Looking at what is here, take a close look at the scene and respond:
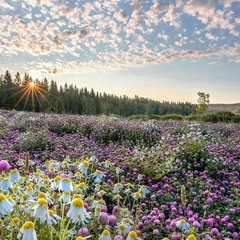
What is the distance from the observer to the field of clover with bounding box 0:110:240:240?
2299 mm

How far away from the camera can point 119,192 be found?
4.71 metres

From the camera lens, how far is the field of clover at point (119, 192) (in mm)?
2299

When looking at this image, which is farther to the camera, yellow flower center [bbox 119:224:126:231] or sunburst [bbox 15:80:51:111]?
sunburst [bbox 15:80:51:111]

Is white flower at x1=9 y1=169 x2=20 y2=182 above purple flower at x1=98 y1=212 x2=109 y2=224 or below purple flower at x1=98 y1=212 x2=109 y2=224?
above

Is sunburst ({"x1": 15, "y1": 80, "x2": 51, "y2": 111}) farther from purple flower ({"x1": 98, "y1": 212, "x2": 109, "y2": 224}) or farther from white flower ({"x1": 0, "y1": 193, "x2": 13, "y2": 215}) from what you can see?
white flower ({"x1": 0, "y1": 193, "x2": 13, "y2": 215})

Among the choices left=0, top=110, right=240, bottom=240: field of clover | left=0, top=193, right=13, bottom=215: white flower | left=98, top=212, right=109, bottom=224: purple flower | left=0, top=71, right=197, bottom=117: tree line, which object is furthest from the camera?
left=0, top=71, right=197, bottom=117: tree line

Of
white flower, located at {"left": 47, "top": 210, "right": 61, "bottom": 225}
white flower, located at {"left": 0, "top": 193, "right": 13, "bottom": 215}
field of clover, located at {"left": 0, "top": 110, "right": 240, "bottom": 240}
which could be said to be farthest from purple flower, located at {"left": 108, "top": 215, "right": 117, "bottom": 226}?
white flower, located at {"left": 0, "top": 193, "right": 13, "bottom": 215}

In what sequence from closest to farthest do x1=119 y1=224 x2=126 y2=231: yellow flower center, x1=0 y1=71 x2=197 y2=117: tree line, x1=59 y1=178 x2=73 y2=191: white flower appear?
1. x1=59 y1=178 x2=73 y2=191: white flower
2. x1=119 y1=224 x2=126 y2=231: yellow flower center
3. x1=0 y1=71 x2=197 y2=117: tree line

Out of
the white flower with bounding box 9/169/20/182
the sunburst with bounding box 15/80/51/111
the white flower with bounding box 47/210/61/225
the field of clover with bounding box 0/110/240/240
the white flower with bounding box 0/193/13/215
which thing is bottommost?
the field of clover with bounding box 0/110/240/240

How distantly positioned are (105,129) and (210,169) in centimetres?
477

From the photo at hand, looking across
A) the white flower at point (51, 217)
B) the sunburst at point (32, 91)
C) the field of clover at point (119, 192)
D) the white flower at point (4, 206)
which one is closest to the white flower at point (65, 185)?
the field of clover at point (119, 192)

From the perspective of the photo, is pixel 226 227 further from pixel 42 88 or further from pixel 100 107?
pixel 100 107

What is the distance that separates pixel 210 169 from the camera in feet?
19.7

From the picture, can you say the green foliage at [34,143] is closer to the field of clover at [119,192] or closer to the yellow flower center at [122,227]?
the field of clover at [119,192]
